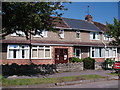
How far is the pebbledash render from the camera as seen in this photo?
19375 mm

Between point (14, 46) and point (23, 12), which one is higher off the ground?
point (23, 12)

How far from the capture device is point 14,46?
1931cm

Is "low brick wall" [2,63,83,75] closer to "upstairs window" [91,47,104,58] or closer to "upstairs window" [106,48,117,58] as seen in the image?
"upstairs window" [91,47,104,58]

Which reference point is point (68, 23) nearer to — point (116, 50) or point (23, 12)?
point (116, 50)

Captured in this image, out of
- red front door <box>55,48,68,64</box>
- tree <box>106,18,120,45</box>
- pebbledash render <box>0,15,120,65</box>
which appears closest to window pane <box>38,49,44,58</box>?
pebbledash render <box>0,15,120,65</box>

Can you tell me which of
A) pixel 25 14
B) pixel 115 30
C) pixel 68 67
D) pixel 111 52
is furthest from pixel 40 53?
pixel 111 52

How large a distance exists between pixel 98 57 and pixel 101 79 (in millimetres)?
14297

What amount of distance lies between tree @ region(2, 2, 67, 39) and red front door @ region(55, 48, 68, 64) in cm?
1144

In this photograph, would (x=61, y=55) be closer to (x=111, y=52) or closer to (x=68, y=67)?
(x=68, y=67)

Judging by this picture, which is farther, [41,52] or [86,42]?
[86,42]

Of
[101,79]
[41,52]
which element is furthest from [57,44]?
[101,79]

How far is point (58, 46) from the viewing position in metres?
21.9

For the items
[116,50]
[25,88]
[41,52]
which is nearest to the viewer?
[25,88]

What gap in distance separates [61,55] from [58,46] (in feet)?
4.41
